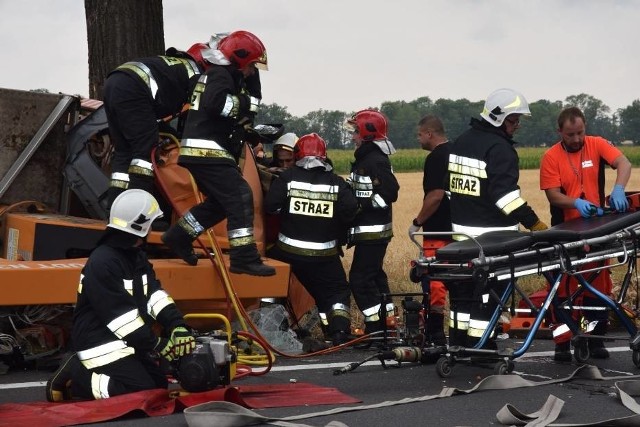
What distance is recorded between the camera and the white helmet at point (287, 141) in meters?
10.0

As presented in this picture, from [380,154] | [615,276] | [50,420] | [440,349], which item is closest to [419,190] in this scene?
[615,276]

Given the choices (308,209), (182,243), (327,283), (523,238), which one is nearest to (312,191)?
(308,209)

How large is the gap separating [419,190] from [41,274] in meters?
21.5

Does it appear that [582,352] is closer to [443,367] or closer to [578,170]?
[443,367]

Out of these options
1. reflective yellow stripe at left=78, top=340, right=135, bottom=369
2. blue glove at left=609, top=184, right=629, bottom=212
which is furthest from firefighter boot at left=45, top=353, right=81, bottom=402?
blue glove at left=609, top=184, right=629, bottom=212

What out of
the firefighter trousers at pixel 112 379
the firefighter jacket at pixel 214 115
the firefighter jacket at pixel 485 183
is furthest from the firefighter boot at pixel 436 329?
the firefighter trousers at pixel 112 379

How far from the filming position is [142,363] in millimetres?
6812

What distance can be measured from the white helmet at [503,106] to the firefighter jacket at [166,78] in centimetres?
232

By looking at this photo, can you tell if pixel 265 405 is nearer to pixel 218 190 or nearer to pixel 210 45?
pixel 218 190

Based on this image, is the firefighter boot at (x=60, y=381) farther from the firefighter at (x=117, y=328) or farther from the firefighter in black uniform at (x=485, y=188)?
the firefighter in black uniform at (x=485, y=188)

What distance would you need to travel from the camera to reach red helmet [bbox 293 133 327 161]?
945 centimetres

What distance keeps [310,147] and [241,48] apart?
3.76ft

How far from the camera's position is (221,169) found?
8.71m

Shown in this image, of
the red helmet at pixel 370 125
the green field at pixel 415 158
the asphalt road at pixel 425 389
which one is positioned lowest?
the asphalt road at pixel 425 389
